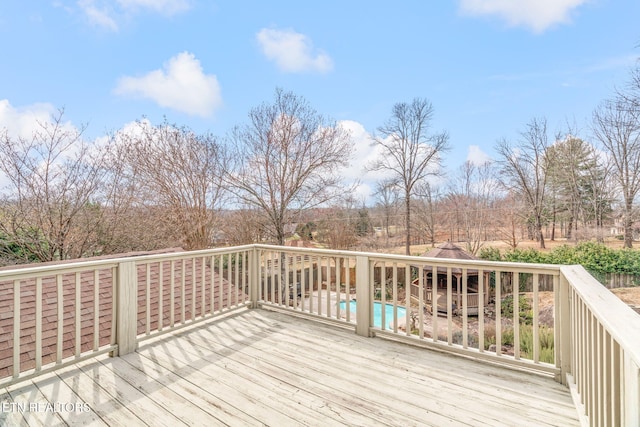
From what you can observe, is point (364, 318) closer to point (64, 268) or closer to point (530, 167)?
point (64, 268)

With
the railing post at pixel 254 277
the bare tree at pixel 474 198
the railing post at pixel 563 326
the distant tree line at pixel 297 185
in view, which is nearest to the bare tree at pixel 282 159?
the distant tree line at pixel 297 185

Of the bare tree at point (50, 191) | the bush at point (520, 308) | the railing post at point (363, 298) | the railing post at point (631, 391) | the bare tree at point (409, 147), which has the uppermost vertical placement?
the bare tree at point (409, 147)

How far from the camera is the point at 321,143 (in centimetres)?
1032

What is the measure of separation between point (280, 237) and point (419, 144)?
27.4ft

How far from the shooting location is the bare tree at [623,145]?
27.7 ft

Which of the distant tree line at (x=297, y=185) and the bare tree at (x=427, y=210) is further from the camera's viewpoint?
the bare tree at (x=427, y=210)

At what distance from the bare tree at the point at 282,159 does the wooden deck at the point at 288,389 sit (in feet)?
24.6

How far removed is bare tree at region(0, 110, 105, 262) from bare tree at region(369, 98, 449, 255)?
11083 millimetres

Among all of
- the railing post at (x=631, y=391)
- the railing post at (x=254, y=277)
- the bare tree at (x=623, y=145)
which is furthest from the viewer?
the bare tree at (x=623, y=145)

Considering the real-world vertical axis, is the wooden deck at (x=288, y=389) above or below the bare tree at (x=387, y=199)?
below

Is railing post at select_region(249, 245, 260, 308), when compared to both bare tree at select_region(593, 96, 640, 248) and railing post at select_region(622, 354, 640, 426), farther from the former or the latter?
bare tree at select_region(593, 96, 640, 248)

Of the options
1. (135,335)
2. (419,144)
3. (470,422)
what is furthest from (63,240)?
(419,144)

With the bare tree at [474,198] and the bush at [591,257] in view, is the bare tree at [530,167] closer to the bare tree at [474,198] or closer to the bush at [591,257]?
the bare tree at [474,198]

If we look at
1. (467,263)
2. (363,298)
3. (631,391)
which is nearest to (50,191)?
(363,298)
